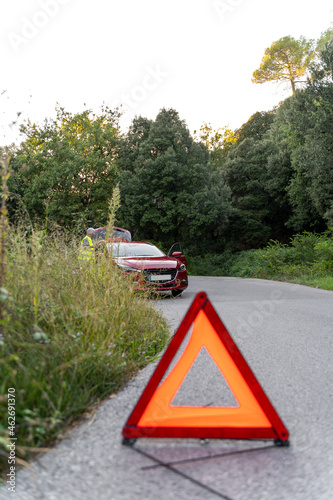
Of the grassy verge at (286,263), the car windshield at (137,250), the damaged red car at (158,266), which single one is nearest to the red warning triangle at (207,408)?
the damaged red car at (158,266)

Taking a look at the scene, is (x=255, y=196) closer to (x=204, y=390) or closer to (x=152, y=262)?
(x=152, y=262)

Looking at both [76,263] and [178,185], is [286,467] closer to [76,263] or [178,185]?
[76,263]

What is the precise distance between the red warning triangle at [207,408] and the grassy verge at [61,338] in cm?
54

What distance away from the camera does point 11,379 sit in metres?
2.95

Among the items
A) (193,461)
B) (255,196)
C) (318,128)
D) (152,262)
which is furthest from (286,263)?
(193,461)

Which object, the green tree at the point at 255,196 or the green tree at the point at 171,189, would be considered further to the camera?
the green tree at the point at 255,196

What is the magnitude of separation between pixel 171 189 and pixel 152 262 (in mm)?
23860

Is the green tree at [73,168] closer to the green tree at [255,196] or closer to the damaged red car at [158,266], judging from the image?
the green tree at [255,196]

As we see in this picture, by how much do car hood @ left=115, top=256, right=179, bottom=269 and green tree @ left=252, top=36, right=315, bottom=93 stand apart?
34.1 metres

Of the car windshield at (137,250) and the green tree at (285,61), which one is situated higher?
the green tree at (285,61)

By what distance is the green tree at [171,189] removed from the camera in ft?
114

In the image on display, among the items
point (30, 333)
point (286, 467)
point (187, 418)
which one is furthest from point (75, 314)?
point (286, 467)

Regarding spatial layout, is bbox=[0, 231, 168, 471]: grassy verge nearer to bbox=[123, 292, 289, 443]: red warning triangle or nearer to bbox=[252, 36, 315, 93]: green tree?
bbox=[123, 292, 289, 443]: red warning triangle

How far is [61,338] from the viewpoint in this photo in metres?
3.67
